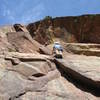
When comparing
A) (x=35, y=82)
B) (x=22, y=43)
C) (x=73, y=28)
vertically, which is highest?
(x=73, y=28)

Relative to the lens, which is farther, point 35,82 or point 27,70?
point 27,70

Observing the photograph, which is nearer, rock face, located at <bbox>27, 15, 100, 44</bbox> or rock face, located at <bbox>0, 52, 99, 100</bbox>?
rock face, located at <bbox>0, 52, 99, 100</bbox>

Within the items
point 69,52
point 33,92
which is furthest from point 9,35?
point 33,92

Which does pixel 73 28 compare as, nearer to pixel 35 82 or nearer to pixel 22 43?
pixel 22 43

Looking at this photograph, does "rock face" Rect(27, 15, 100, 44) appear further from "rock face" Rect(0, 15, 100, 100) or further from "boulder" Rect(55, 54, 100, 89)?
"boulder" Rect(55, 54, 100, 89)

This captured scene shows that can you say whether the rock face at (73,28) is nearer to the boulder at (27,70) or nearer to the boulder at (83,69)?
the boulder at (83,69)

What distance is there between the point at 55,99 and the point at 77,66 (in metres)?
3.58

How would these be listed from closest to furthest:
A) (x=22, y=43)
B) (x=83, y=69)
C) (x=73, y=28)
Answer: (x=83, y=69) < (x=22, y=43) < (x=73, y=28)

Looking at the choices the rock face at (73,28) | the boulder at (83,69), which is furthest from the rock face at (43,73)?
the rock face at (73,28)

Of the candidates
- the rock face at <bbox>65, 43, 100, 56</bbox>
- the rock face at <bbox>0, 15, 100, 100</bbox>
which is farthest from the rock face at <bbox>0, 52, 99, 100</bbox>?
the rock face at <bbox>65, 43, 100, 56</bbox>

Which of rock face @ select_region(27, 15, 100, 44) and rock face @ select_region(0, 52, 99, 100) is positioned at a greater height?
rock face @ select_region(27, 15, 100, 44)

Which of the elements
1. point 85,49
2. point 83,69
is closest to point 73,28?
point 85,49

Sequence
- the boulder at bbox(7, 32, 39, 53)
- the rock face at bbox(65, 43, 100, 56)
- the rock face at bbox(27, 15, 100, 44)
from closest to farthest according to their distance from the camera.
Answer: the boulder at bbox(7, 32, 39, 53) → the rock face at bbox(65, 43, 100, 56) → the rock face at bbox(27, 15, 100, 44)

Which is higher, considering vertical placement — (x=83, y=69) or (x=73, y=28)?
(x=73, y=28)
